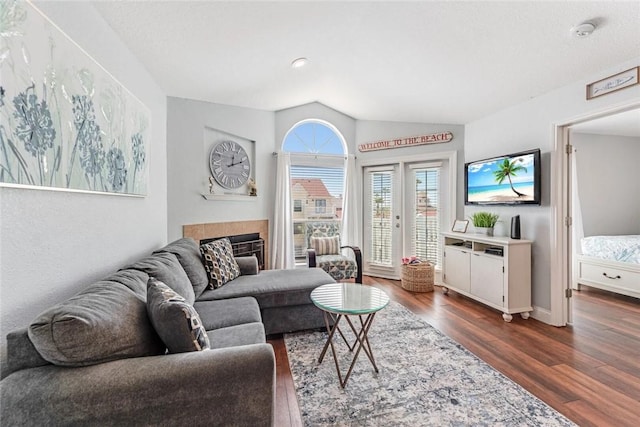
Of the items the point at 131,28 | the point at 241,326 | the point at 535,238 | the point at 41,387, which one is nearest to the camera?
the point at 41,387

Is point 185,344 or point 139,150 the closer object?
point 185,344

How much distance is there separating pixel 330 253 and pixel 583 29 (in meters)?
3.37

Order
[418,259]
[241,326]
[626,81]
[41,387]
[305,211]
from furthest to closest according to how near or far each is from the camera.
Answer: [305,211]
[418,259]
[626,81]
[241,326]
[41,387]

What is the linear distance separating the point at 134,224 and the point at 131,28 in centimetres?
140

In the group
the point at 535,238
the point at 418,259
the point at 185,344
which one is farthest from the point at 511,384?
the point at 418,259

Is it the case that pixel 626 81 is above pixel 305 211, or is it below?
above

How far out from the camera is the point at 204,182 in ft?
11.9

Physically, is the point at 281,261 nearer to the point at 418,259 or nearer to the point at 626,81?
the point at 418,259

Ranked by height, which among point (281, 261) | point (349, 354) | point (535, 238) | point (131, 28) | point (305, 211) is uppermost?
point (131, 28)

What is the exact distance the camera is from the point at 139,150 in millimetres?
2328

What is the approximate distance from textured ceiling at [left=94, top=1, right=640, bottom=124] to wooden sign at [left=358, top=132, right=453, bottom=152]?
624 mm

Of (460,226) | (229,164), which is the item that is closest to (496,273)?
(460,226)

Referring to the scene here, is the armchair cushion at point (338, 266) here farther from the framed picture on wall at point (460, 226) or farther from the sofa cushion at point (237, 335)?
the sofa cushion at point (237, 335)

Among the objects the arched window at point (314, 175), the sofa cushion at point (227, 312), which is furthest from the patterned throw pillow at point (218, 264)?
the arched window at point (314, 175)
